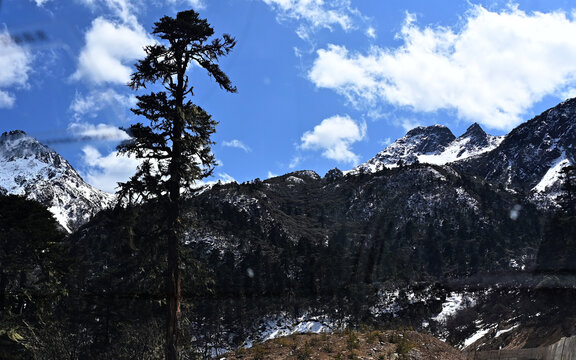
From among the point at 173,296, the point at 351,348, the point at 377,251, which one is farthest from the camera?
the point at 377,251

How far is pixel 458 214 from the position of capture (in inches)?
6393

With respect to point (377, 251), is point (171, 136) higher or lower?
lower

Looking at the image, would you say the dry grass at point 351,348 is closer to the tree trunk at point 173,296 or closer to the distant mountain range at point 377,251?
the tree trunk at point 173,296

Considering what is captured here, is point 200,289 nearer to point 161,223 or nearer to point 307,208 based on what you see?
point 161,223

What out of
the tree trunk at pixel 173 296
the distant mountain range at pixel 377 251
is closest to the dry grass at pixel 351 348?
the tree trunk at pixel 173 296

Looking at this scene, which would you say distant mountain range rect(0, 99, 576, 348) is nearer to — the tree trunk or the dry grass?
the tree trunk

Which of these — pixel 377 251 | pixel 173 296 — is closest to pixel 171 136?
pixel 173 296

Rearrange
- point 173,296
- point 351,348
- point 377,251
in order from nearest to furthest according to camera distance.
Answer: point 173,296, point 351,348, point 377,251

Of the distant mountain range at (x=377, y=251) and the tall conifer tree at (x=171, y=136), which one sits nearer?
the tall conifer tree at (x=171, y=136)

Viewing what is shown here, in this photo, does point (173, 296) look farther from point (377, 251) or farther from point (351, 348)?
point (377, 251)

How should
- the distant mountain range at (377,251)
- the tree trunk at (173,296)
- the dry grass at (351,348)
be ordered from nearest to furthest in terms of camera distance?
1. the tree trunk at (173,296)
2. the dry grass at (351,348)
3. the distant mountain range at (377,251)

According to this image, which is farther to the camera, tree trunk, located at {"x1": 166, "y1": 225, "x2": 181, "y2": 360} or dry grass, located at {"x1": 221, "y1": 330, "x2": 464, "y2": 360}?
dry grass, located at {"x1": 221, "y1": 330, "x2": 464, "y2": 360}

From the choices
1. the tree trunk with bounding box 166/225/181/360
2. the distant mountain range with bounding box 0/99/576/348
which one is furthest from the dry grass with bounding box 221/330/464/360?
the distant mountain range with bounding box 0/99/576/348

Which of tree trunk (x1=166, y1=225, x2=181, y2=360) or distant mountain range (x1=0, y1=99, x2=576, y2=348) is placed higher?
distant mountain range (x1=0, y1=99, x2=576, y2=348)
